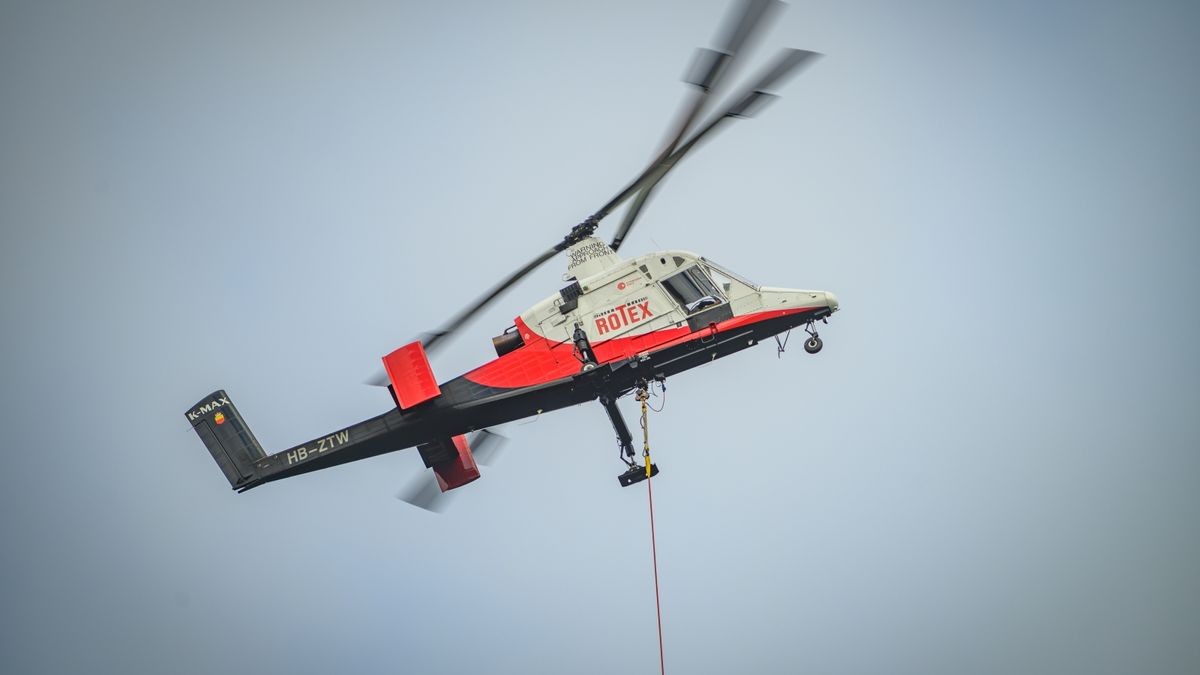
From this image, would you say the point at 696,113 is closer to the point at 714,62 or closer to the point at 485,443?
the point at 714,62

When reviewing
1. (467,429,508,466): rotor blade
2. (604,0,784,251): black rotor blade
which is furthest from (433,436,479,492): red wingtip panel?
(604,0,784,251): black rotor blade

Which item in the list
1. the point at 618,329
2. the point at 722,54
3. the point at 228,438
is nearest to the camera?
the point at 722,54

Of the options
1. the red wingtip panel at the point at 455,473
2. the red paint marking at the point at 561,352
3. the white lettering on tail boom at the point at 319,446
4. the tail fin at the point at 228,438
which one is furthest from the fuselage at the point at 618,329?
the tail fin at the point at 228,438

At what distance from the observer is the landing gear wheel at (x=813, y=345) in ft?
56.9

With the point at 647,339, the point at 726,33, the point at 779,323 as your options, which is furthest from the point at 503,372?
the point at 726,33

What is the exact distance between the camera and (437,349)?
57.4ft

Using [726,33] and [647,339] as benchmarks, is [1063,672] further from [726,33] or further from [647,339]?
[726,33]

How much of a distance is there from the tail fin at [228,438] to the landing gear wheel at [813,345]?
9.84m

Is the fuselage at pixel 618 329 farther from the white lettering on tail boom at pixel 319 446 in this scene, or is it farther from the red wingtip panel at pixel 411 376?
the red wingtip panel at pixel 411 376

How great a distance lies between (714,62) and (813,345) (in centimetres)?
626

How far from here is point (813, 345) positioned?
1741cm

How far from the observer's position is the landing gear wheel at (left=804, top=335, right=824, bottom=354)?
17.3 meters

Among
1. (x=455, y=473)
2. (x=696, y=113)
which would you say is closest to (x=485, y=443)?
(x=455, y=473)

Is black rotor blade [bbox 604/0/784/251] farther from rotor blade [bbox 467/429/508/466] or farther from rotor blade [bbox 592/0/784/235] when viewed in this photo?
rotor blade [bbox 467/429/508/466]
